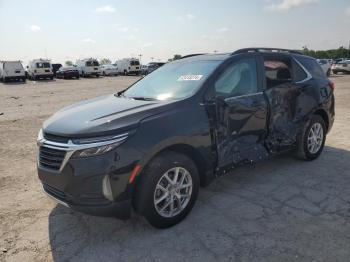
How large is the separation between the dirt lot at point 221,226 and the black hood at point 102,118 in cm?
110

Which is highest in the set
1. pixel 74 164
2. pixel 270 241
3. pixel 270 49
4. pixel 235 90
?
pixel 270 49

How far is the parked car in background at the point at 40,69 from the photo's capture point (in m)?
34.9

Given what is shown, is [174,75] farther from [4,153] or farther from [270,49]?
[4,153]

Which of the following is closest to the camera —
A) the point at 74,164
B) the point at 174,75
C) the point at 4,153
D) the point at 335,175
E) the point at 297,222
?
the point at 74,164

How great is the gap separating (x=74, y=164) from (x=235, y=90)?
86.0 inches

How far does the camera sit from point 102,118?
11.5 feet

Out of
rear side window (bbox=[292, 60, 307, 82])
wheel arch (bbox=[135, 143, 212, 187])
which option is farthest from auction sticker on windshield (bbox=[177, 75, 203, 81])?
rear side window (bbox=[292, 60, 307, 82])

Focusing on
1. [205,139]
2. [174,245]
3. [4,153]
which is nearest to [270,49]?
[205,139]

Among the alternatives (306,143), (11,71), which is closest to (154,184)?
(306,143)

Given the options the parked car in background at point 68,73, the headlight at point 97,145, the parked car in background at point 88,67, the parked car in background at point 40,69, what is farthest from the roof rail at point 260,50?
the parked car in background at point 88,67

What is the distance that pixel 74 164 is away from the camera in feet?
10.5

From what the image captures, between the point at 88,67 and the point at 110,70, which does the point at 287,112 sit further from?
the point at 110,70

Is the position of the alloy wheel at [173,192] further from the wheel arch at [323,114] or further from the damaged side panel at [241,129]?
the wheel arch at [323,114]

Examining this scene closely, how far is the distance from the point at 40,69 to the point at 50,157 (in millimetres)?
34375
